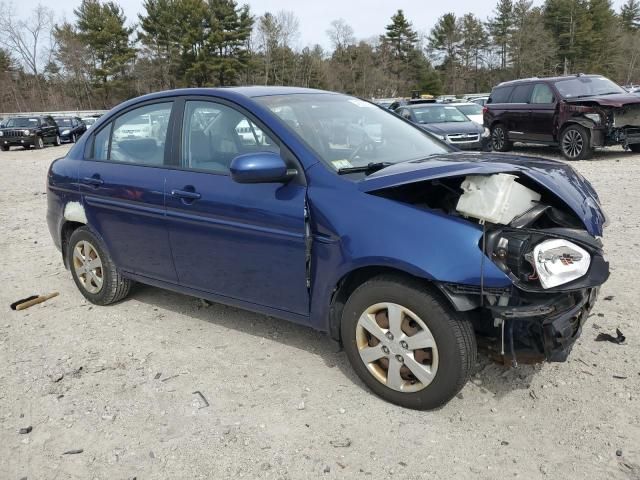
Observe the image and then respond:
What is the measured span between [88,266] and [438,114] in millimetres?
11558

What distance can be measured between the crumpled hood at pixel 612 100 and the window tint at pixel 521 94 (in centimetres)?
153

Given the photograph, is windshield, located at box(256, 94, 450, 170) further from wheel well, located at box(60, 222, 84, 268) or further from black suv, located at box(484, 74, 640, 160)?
black suv, located at box(484, 74, 640, 160)

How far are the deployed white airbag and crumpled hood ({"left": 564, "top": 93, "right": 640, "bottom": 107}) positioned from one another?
1028cm

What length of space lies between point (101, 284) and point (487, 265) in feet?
11.0


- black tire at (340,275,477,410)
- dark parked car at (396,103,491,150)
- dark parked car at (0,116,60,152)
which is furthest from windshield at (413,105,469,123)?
dark parked car at (0,116,60,152)

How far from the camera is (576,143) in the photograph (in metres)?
12.3

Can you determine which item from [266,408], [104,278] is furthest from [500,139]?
[266,408]

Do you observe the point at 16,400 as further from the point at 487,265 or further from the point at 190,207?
the point at 487,265

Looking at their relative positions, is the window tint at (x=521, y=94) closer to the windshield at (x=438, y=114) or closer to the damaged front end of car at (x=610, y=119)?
the windshield at (x=438, y=114)

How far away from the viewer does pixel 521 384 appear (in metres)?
3.24

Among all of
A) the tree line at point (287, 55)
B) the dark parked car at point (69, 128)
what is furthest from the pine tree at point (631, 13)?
the dark parked car at point (69, 128)

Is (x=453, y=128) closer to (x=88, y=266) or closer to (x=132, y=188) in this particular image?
(x=88, y=266)

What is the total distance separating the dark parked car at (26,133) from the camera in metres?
26.2

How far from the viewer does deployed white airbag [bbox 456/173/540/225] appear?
105 inches
